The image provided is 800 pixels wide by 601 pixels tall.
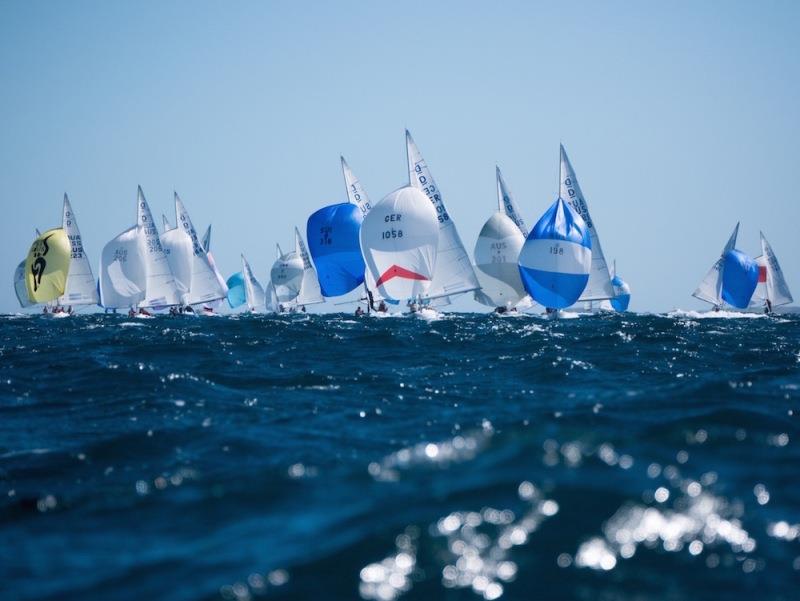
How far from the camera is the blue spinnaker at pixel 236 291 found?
104 metres

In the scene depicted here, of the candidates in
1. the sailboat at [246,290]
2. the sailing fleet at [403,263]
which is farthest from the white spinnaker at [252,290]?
the sailing fleet at [403,263]

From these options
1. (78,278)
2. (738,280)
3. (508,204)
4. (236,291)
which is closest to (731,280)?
(738,280)

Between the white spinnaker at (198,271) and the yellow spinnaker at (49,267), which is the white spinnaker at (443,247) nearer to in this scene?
the white spinnaker at (198,271)

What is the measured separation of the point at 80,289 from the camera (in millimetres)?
57500

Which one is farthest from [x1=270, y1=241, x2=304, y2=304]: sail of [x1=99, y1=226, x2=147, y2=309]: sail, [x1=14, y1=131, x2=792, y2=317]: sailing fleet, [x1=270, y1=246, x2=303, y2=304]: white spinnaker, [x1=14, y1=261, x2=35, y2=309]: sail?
[x1=99, y1=226, x2=147, y2=309]: sail

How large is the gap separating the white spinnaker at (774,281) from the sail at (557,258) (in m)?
27.5

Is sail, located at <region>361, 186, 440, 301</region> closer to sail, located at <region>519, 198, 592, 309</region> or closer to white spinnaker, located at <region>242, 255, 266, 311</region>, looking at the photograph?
sail, located at <region>519, 198, 592, 309</region>

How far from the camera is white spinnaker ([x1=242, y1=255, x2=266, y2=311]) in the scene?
9838 centimetres

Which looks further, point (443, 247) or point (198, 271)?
point (198, 271)

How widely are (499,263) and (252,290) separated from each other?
1943 inches

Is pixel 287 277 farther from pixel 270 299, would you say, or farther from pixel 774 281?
pixel 774 281

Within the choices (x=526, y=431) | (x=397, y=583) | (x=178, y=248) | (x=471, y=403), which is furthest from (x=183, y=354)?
(x=178, y=248)

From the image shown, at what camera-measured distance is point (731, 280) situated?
63.6m

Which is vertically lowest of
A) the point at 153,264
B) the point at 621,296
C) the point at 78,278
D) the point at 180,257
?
the point at 621,296
